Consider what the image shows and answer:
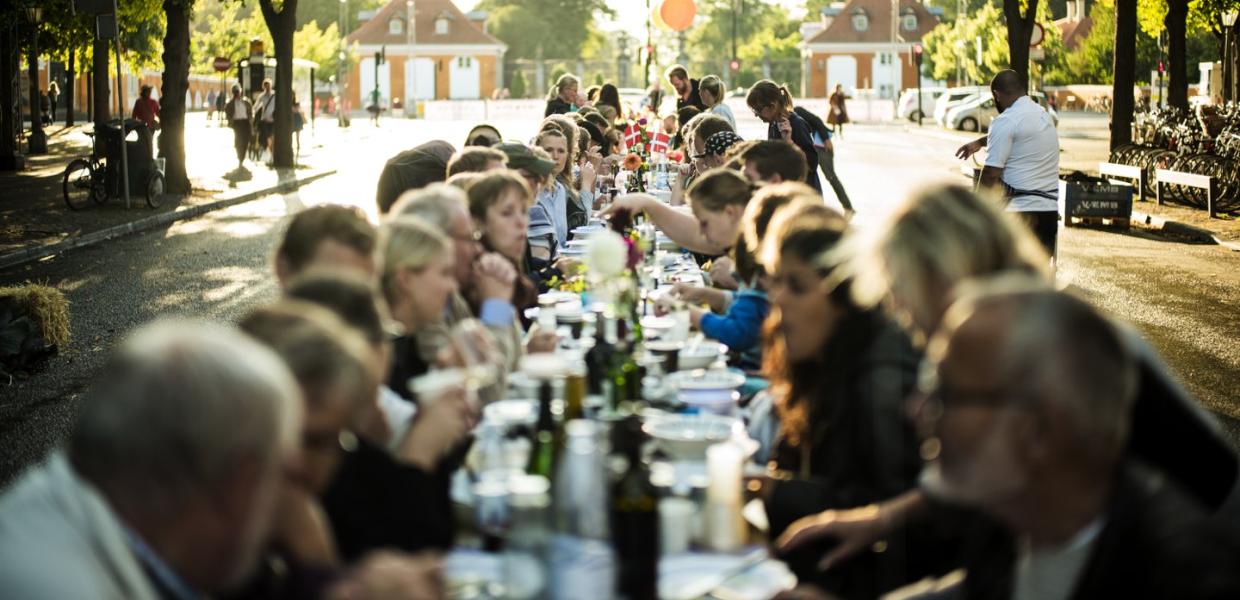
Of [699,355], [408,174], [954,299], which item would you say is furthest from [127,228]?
[954,299]

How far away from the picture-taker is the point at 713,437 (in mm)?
4207

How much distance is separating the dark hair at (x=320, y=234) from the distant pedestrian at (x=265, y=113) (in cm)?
3093

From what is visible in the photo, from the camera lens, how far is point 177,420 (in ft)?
7.10

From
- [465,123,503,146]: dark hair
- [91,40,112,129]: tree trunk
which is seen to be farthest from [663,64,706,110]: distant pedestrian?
[91,40,112,129]: tree trunk

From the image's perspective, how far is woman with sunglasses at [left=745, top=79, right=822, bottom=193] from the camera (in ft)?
43.7

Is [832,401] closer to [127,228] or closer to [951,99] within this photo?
[127,228]

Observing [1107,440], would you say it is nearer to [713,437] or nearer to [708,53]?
[713,437]

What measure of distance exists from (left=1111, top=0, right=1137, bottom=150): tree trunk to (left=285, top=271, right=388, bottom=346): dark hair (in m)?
23.6

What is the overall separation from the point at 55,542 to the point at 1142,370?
181cm

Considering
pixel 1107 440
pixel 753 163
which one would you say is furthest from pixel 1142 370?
pixel 753 163

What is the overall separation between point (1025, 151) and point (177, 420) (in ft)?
34.6

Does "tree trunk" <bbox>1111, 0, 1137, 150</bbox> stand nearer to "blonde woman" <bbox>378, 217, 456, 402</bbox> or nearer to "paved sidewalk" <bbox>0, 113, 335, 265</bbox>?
"paved sidewalk" <bbox>0, 113, 335, 265</bbox>

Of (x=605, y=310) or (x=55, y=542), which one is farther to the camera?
(x=605, y=310)

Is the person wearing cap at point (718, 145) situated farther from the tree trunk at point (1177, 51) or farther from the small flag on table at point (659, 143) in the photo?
the tree trunk at point (1177, 51)
